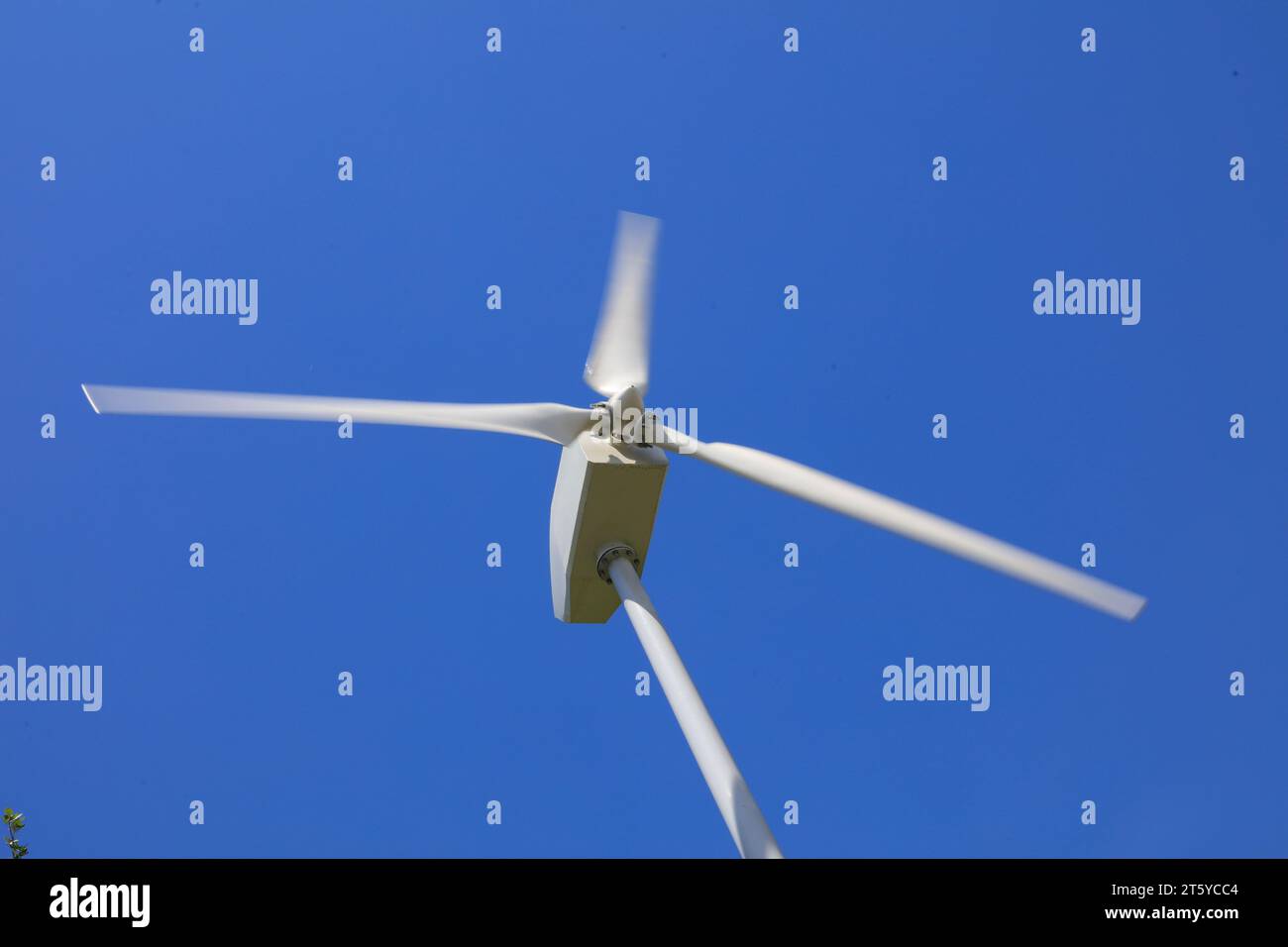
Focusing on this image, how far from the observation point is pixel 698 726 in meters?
11.3

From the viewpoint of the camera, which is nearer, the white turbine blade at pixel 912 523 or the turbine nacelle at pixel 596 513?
the white turbine blade at pixel 912 523

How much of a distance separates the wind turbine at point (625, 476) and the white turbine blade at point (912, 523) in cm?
1

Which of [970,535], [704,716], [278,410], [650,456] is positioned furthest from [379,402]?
[970,535]

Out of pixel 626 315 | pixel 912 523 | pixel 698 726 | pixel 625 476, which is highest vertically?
pixel 626 315

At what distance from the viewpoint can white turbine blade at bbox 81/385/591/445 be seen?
10.8 m

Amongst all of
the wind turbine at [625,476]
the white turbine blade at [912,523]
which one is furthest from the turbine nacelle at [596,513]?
the white turbine blade at [912,523]

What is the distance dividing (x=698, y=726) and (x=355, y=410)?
461 centimetres

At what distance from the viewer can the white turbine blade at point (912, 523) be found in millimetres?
9914

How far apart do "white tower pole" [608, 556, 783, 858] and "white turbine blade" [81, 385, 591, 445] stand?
1.80 meters

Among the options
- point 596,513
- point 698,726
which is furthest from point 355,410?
point 698,726

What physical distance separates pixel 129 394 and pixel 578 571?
5.46 meters

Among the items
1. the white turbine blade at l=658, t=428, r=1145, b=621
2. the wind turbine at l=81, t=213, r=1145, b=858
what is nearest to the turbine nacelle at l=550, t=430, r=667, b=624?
the wind turbine at l=81, t=213, r=1145, b=858

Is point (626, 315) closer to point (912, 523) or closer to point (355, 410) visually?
point (355, 410)

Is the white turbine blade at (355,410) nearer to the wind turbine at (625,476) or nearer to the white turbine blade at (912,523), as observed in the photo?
the wind turbine at (625,476)
